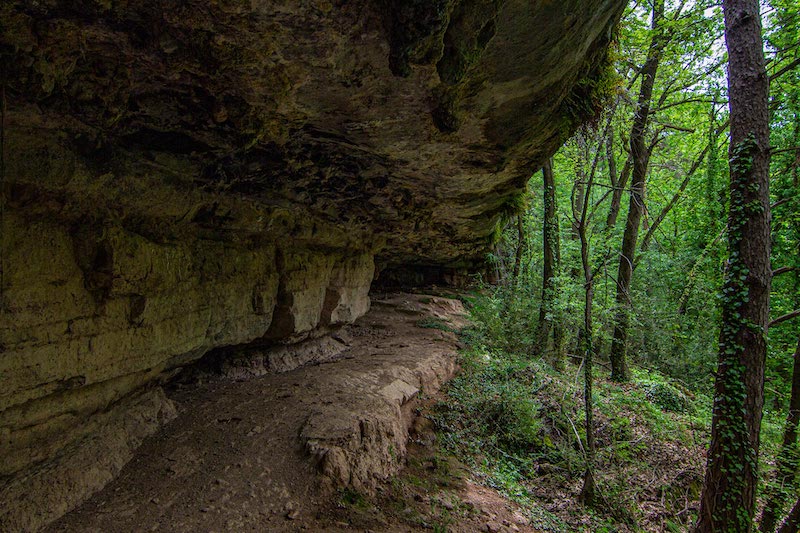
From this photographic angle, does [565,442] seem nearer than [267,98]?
No

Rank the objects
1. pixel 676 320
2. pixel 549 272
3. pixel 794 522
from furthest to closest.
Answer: pixel 676 320
pixel 549 272
pixel 794 522

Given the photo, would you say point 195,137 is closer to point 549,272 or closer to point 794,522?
point 794,522

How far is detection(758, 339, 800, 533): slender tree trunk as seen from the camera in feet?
18.0

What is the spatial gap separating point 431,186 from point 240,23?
4118 mm

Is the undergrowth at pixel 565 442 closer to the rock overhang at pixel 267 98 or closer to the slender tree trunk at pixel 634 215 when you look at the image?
the slender tree trunk at pixel 634 215

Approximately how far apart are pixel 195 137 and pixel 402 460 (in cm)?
467

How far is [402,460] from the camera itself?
542 centimetres

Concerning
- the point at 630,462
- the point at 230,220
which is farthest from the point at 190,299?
the point at 630,462

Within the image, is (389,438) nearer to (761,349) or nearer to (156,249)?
(156,249)

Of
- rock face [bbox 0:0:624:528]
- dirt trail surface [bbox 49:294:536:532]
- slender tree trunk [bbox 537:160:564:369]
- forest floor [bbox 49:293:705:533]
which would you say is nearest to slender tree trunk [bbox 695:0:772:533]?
forest floor [bbox 49:293:705:533]

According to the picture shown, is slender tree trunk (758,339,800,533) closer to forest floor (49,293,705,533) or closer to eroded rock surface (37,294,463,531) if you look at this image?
forest floor (49,293,705,533)

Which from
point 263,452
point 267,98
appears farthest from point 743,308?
point 263,452

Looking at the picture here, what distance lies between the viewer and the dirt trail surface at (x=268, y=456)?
11.7 feet

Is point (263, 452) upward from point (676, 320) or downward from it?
downward
